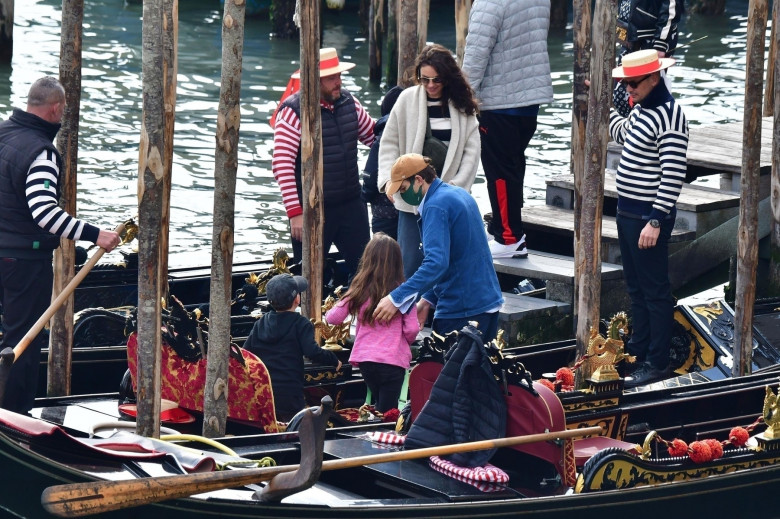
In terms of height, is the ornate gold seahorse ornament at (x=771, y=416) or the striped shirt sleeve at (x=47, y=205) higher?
the striped shirt sleeve at (x=47, y=205)

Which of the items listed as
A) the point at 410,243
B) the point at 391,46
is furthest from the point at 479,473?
the point at 391,46

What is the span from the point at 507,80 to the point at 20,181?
2438 mm

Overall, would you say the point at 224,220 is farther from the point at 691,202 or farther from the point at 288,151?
the point at 691,202

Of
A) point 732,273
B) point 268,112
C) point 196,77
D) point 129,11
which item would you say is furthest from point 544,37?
point 129,11

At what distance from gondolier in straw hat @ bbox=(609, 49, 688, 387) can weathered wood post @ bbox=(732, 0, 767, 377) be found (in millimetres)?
303

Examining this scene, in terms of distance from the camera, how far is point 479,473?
4590 millimetres

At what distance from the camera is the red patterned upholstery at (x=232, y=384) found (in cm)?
511

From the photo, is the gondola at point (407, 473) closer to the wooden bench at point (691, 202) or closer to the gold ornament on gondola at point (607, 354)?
the gold ornament on gondola at point (607, 354)

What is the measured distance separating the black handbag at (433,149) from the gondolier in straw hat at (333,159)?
0.64m

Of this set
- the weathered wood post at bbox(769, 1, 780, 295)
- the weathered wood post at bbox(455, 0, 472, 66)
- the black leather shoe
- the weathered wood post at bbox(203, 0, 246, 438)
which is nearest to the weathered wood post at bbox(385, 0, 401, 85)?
the weathered wood post at bbox(455, 0, 472, 66)

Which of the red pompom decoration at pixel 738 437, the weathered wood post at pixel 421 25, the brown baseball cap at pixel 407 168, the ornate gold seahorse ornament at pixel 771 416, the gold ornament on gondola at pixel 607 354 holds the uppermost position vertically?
the weathered wood post at pixel 421 25

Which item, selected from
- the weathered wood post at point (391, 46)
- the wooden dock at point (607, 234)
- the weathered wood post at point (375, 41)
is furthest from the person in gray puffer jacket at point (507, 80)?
the weathered wood post at point (375, 41)

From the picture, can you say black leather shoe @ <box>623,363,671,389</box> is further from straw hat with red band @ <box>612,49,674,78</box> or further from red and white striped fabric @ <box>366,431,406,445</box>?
red and white striped fabric @ <box>366,431,406,445</box>

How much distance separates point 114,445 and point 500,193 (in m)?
3.01
